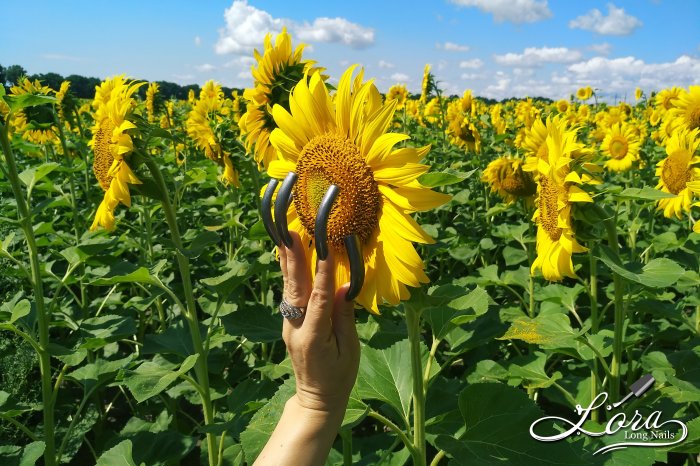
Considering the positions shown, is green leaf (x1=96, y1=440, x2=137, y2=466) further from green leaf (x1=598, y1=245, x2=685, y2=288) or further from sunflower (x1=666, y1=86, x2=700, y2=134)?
sunflower (x1=666, y1=86, x2=700, y2=134)

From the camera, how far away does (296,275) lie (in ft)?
3.13

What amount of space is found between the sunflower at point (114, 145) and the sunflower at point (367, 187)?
91cm

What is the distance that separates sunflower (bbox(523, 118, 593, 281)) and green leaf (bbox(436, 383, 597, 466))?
0.64 m

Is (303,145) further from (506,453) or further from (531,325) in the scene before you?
(531,325)

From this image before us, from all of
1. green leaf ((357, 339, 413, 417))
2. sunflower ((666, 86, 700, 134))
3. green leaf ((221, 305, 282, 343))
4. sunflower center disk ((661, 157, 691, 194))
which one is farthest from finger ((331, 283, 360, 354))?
sunflower ((666, 86, 700, 134))

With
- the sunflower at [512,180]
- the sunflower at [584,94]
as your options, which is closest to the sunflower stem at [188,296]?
the sunflower at [512,180]

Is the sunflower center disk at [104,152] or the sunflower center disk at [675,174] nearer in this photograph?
the sunflower center disk at [104,152]

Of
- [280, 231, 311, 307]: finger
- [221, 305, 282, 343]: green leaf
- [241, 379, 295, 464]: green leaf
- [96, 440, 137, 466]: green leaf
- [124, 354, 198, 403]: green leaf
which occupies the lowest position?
[96, 440, 137, 466]: green leaf

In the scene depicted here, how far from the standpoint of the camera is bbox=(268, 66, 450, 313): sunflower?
105 centimetres

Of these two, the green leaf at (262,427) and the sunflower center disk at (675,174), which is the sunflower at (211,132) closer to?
the green leaf at (262,427)

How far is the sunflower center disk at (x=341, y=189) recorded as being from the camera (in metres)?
1.05

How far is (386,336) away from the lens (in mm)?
1758

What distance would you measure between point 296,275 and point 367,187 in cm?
25

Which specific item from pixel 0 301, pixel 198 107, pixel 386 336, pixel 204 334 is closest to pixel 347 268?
pixel 386 336
